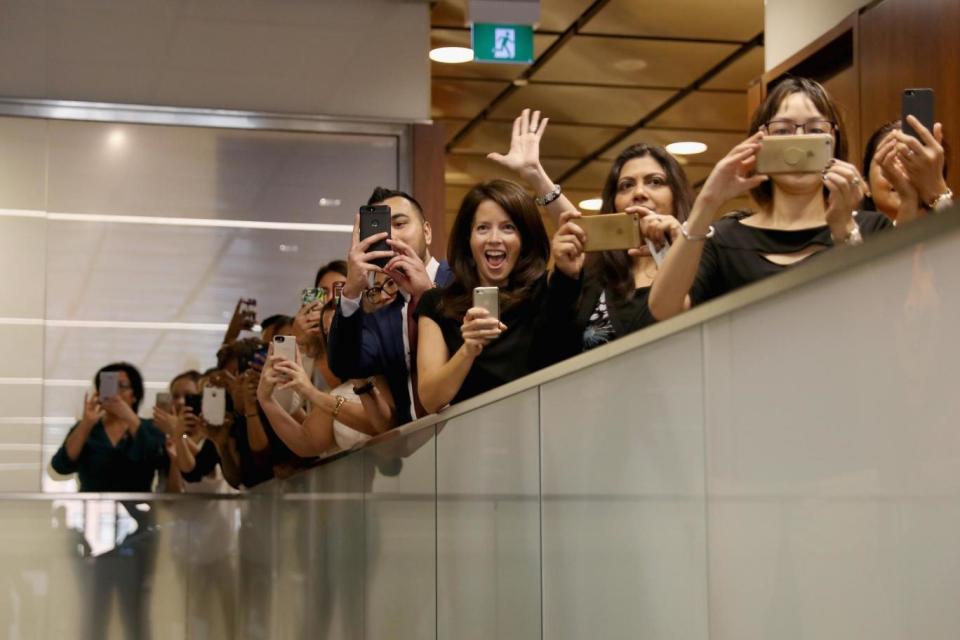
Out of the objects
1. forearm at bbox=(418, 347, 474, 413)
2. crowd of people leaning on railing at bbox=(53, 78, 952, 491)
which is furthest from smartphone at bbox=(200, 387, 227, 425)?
forearm at bbox=(418, 347, 474, 413)

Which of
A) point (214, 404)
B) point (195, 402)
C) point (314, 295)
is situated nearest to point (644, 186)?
point (314, 295)

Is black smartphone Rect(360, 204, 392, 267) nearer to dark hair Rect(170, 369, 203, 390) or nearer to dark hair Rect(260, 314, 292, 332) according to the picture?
dark hair Rect(260, 314, 292, 332)

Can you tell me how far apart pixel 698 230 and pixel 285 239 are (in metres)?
5.44

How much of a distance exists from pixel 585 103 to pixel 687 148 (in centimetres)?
139

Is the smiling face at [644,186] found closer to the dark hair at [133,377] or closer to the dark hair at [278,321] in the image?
the dark hair at [278,321]

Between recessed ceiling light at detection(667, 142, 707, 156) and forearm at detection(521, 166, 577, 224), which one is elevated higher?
recessed ceiling light at detection(667, 142, 707, 156)

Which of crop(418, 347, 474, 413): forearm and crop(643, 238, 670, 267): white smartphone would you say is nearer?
crop(643, 238, 670, 267): white smartphone

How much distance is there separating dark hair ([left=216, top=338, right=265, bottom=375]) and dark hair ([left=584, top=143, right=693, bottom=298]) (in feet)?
11.4

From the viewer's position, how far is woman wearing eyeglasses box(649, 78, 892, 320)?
2578mm

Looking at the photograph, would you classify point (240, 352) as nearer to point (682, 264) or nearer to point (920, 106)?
point (920, 106)

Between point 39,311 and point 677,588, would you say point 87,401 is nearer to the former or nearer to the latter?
point 39,311

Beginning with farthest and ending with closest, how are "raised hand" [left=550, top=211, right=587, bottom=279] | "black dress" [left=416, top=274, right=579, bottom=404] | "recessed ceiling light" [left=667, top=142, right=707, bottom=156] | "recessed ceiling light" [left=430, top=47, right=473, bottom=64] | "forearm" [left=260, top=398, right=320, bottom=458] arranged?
1. "recessed ceiling light" [left=667, top=142, right=707, bottom=156]
2. "recessed ceiling light" [left=430, top=47, right=473, bottom=64]
3. "forearm" [left=260, top=398, right=320, bottom=458]
4. "black dress" [left=416, top=274, right=579, bottom=404]
5. "raised hand" [left=550, top=211, right=587, bottom=279]

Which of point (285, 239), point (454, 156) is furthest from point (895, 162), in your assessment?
point (454, 156)

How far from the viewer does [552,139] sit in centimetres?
1060
